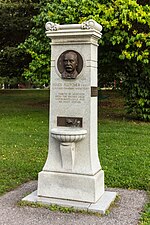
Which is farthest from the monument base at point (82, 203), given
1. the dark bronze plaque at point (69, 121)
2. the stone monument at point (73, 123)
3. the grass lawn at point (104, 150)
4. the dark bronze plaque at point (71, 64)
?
the dark bronze plaque at point (71, 64)

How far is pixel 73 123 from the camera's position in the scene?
207 inches

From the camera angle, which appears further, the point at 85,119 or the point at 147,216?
the point at 85,119

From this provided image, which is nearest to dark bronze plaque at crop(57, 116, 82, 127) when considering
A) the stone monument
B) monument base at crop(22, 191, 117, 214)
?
the stone monument

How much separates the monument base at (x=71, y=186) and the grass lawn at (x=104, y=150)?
980 millimetres

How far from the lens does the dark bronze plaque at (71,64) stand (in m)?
5.12

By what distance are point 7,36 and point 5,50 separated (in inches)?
59.1

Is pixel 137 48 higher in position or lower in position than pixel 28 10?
lower

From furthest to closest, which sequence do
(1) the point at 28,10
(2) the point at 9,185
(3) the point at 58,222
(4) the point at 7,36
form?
1. (4) the point at 7,36
2. (1) the point at 28,10
3. (2) the point at 9,185
4. (3) the point at 58,222

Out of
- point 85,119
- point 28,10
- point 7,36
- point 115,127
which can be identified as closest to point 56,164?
point 85,119

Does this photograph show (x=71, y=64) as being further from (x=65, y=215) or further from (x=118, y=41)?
(x=118, y=41)

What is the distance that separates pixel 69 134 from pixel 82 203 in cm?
100

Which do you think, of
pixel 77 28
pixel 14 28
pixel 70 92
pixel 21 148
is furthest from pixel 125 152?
pixel 14 28

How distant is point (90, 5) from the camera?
11664 mm

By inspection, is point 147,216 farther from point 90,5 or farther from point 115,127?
point 90,5
